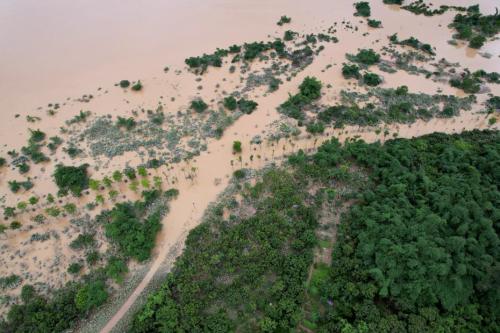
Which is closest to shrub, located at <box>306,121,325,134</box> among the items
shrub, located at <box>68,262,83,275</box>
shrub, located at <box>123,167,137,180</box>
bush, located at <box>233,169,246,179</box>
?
bush, located at <box>233,169,246,179</box>

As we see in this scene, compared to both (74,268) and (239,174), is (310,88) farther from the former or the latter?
(74,268)

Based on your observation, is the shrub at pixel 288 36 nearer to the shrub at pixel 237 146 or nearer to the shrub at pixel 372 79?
the shrub at pixel 372 79

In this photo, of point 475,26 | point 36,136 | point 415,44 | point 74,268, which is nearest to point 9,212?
point 74,268

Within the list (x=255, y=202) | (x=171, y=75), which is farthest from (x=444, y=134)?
(x=171, y=75)

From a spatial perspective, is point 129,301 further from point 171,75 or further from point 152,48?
point 152,48

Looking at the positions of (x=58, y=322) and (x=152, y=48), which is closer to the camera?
(x=58, y=322)

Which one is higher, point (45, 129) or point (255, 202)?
point (45, 129)

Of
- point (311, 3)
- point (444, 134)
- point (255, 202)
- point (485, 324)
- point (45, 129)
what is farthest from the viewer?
point (311, 3)

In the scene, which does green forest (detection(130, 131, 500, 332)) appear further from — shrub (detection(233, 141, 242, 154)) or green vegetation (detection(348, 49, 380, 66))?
green vegetation (detection(348, 49, 380, 66))
